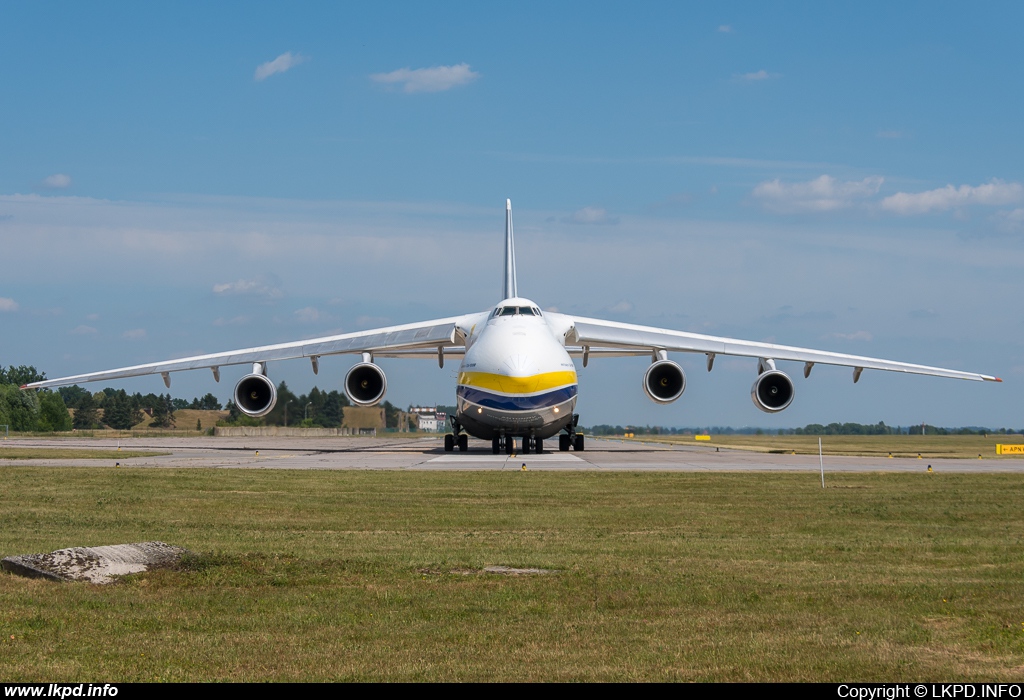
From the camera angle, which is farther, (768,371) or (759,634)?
(768,371)

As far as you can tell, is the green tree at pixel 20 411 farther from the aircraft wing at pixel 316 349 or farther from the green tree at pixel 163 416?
the aircraft wing at pixel 316 349

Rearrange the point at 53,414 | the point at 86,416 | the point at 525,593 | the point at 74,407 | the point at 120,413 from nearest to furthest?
the point at 525,593 < the point at 53,414 < the point at 120,413 < the point at 86,416 < the point at 74,407

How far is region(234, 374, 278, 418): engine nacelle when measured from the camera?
37.3 metres

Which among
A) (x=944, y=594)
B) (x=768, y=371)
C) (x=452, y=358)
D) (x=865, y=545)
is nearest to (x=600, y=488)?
(x=865, y=545)

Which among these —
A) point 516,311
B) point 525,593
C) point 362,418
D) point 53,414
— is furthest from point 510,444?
point 53,414

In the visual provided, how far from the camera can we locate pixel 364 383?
3734 cm

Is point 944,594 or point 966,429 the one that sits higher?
point 944,594

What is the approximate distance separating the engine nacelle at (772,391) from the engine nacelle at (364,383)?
1267cm

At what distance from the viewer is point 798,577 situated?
33.2 feet

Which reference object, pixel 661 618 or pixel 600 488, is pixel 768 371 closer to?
pixel 600 488

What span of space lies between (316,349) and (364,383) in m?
2.80

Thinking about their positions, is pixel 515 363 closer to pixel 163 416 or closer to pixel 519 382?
pixel 519 382

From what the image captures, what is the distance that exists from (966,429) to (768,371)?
69.2 metres

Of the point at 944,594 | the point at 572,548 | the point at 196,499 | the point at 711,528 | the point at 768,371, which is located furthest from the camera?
the point at 768,371
